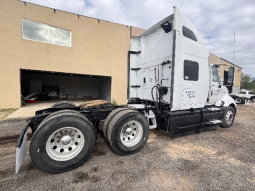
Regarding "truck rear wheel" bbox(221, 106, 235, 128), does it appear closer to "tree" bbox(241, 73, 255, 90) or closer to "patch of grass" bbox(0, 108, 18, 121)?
"patch of grass" bbox(0, 108, 18, 121)

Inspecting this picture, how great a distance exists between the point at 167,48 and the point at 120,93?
24.8ft

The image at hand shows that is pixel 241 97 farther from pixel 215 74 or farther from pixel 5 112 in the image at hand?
pixel 5 112

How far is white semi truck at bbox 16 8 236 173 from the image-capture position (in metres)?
2.43

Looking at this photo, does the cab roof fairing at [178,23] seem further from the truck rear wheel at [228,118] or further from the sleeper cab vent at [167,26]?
the truck rear wheel at [228,118]

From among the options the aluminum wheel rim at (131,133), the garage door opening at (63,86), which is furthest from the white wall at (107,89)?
the aluminum wheel rim at (131,133)

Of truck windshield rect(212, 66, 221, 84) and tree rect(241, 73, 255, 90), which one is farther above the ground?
tree rect(241, 73, 255, 90)

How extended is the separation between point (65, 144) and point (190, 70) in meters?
3.89

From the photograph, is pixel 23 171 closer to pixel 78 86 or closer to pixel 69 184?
pixel 69 184

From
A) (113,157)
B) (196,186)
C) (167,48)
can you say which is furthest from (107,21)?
(196,186)

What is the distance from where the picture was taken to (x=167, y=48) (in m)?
3.87

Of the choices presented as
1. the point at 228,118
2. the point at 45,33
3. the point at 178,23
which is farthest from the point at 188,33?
the point at 45,33

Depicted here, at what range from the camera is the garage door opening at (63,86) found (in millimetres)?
14789

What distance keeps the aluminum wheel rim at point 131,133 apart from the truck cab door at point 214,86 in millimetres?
3356

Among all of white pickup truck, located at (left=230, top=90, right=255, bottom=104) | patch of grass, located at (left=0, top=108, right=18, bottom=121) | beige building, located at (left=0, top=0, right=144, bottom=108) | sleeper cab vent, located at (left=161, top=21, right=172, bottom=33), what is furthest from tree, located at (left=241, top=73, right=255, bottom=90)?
patch of grass, located at (left=0, top=108, right=18, bottom=121)
